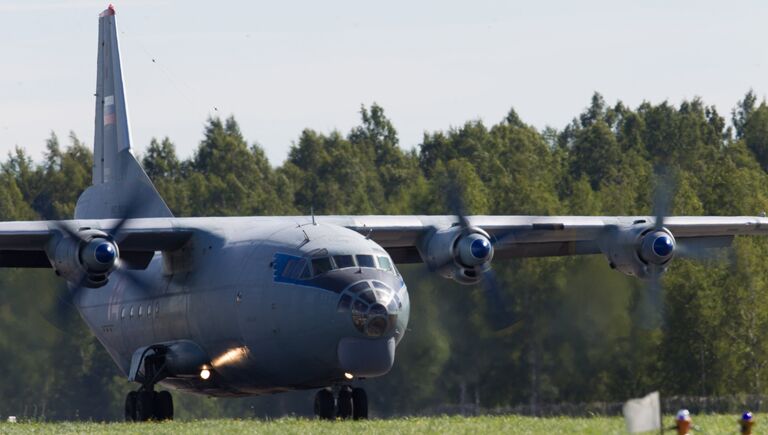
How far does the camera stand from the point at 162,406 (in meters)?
28.3

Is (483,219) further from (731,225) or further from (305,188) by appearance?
(305,188)

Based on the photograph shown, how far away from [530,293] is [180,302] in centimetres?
1949

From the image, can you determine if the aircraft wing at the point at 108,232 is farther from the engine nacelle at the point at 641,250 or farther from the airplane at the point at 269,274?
the engine nacelle at the point at 641,250

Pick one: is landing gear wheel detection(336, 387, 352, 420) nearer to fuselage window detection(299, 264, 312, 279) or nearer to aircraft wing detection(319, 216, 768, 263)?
fuselage window detection(299, 264, 312, 279)

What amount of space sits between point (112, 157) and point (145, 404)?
8966mm

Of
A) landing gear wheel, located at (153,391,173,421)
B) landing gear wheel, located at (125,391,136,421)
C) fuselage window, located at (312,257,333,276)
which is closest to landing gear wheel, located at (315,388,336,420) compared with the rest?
fuselage window, located at (312,257,333,276)

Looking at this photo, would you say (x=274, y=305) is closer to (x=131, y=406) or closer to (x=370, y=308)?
(x=370, y=308)

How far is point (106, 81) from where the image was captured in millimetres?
36781

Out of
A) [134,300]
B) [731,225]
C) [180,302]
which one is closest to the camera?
[180,302]

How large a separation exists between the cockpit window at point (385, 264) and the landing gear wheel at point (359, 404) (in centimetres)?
239

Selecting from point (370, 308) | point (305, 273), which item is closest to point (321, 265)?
point (305, 273)

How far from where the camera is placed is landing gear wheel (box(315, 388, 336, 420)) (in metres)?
26.6

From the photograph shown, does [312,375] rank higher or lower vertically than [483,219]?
lower

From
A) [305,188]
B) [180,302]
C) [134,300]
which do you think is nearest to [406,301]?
Answer: [180,302]
